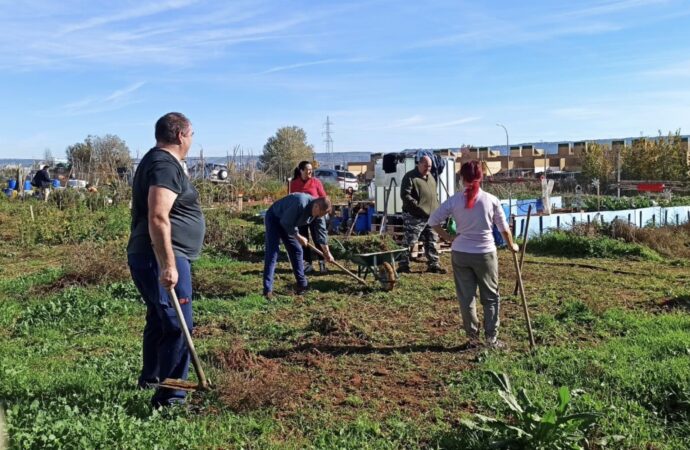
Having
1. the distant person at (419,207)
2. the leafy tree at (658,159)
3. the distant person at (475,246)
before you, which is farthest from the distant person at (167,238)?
the leafy tree at (658,159)

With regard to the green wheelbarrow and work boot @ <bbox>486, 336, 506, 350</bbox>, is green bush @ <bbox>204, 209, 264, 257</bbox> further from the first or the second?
work boot @ <bbox>486, 336, 506, 350</bbox>

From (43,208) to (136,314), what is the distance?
10420 mm

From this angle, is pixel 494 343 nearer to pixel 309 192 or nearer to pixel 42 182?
pixel 309 192

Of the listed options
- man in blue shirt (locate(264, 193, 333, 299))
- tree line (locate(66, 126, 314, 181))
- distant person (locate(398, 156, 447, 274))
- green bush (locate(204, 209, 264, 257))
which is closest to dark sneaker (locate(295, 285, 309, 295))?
man in blue shirt (locate(264, 193, 333, 299))

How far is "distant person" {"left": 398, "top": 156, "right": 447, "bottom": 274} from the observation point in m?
9.98

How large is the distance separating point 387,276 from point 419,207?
6.29ft

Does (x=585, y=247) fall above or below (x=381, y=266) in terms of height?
below

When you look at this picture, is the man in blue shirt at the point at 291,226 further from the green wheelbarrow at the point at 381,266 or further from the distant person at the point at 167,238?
the distant person at the point at 167,238

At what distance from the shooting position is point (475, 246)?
18.4 ft

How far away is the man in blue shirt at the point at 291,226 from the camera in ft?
24.7

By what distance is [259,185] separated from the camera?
92.9ft

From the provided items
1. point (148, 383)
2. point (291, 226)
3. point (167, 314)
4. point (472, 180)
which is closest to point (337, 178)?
point (291, 226)

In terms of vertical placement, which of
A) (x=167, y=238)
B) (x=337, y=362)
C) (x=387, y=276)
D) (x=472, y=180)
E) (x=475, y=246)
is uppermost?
(x=472, y=180)

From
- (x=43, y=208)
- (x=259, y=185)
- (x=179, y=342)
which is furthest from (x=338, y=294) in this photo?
(x=259, y=185)
